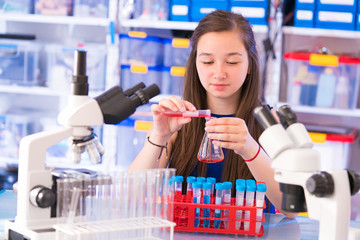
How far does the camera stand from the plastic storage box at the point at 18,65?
3.21 meters

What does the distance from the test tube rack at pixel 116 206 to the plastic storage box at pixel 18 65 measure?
2.43 meters

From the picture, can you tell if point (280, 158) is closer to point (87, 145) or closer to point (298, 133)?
point (298, 133)

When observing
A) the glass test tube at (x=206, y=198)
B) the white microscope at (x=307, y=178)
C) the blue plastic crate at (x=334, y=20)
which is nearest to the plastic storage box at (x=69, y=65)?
the blue plastic crate at (x=334, y=20)

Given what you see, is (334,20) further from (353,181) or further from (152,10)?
(353,181)

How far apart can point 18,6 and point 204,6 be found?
1.20m

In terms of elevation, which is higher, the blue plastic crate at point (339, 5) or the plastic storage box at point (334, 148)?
the blue plastic crate at point (339, 5)

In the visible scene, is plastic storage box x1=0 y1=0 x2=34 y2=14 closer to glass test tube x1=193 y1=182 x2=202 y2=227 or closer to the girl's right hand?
the girl's right hand

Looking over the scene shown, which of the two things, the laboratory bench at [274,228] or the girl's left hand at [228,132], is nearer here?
the laboratory bench at [274,228]

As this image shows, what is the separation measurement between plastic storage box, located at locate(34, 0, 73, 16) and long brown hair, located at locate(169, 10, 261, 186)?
5.20 ft

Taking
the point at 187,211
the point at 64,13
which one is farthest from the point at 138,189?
the point at 64,13

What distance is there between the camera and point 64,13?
3.13 m

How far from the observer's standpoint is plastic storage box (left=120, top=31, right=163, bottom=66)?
3055 mm

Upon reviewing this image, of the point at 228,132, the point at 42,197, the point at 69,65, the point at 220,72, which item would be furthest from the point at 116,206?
the point at 69,65

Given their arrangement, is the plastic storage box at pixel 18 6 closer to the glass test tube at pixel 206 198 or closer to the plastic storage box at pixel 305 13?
the plastic storage box at pixel 305 13
